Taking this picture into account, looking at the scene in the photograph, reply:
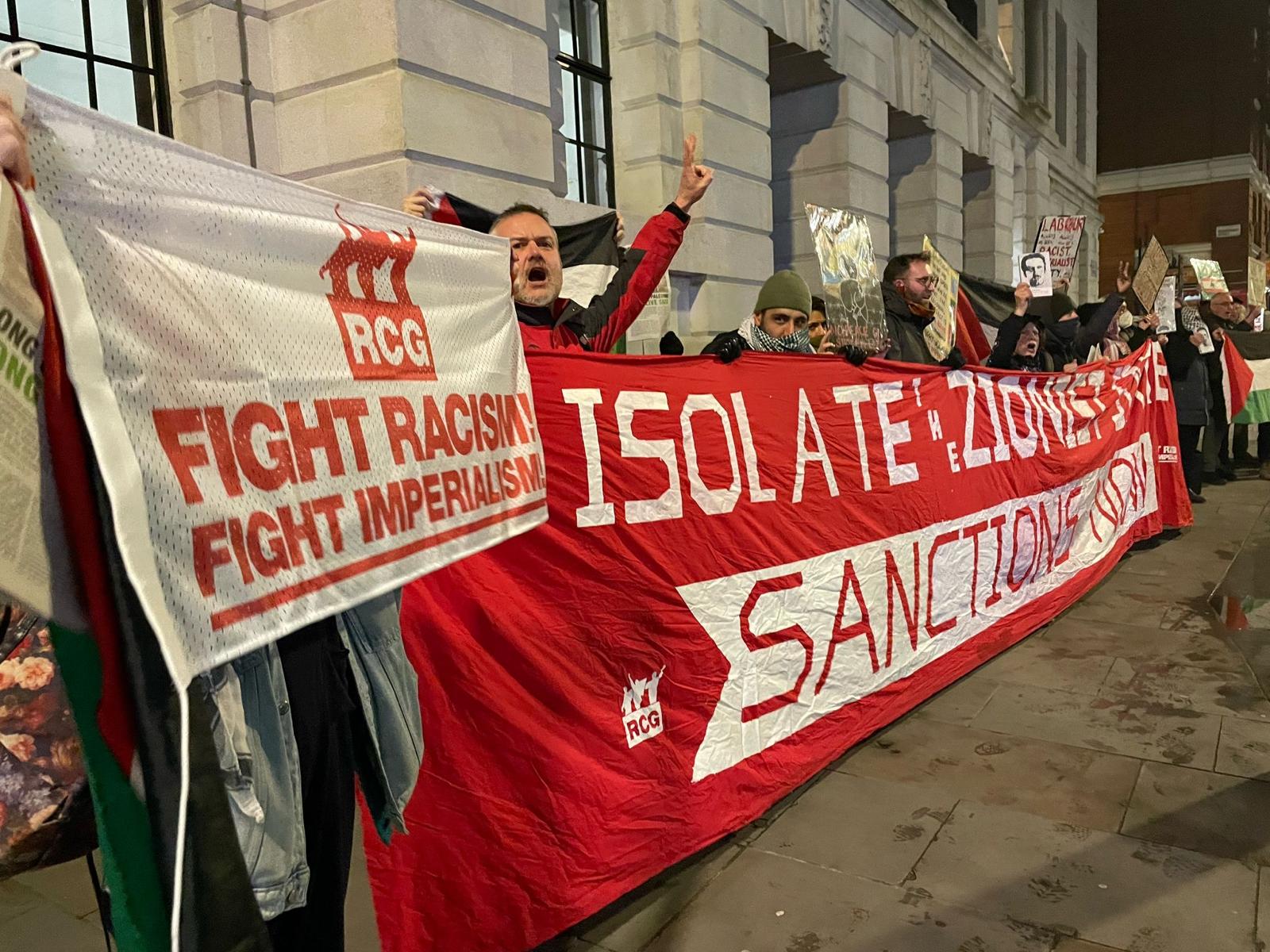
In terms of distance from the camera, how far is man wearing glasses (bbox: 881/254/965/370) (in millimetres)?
5266

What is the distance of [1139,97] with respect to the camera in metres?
37.4

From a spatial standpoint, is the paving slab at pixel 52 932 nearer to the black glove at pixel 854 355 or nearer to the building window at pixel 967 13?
the black glove at pixel 854 355

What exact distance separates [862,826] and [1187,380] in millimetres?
8173

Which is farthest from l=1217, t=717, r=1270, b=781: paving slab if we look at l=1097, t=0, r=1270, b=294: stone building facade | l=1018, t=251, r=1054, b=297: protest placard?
l=1097, t=0, r=1270, b=294: stone building facade

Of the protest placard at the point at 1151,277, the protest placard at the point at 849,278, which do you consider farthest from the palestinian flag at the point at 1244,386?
the protest placard at the point at 849,278

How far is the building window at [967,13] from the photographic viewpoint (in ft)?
54.4

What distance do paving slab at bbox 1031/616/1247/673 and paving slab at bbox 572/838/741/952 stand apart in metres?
2.85

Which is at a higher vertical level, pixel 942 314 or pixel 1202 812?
pixel 942 314

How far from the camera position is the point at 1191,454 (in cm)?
953

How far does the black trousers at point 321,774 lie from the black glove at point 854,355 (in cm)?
283

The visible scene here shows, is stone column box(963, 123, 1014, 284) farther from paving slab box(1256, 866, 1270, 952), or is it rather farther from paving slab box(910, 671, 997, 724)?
paving slab box(1256, 866, 1270, 952)

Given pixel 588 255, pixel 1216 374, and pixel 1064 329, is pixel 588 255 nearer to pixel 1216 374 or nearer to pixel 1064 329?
pixel 1064 329

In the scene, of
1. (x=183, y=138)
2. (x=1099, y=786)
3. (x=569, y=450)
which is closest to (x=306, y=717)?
(x=569, y=450)

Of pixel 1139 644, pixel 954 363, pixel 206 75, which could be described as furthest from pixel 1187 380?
pixel 206 75
